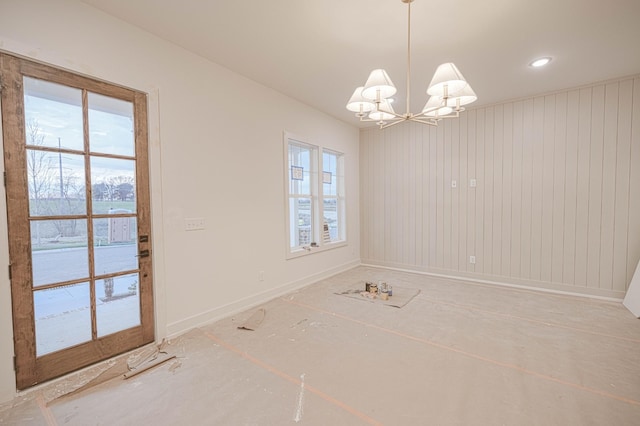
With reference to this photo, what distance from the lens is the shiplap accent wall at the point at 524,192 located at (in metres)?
3.66

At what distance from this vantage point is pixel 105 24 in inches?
90.7

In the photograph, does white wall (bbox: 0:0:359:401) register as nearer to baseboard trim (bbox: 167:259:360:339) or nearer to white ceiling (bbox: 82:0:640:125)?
baseboard trim (bbox: 167:259:360:339)

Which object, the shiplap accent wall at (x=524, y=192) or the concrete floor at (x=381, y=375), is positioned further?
the shiplap accent wall at (x=524, y=192)

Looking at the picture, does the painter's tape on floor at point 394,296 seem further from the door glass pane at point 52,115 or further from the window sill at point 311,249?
the door glass pane at point 52,115

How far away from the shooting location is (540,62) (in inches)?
123

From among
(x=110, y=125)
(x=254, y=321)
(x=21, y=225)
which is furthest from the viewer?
(x=254, y=321)

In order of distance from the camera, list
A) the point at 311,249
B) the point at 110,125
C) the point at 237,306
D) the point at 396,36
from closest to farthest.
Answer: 1. the point at 110,125
2. the point at 396,36
3. the point at 237,306
4. the point at 311,249

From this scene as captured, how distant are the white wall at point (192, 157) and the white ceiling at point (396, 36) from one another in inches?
8.4

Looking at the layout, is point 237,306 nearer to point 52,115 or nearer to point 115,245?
point 115,245

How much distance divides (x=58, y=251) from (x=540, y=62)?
196 inches

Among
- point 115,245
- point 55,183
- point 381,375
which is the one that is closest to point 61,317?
point 115,245

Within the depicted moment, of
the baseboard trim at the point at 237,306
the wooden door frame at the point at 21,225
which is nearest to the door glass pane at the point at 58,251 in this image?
the wooden door frame at the point at 21,225

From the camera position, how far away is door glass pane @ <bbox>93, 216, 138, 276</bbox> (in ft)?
7.59

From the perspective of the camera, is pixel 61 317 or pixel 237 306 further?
pixel 237 306
